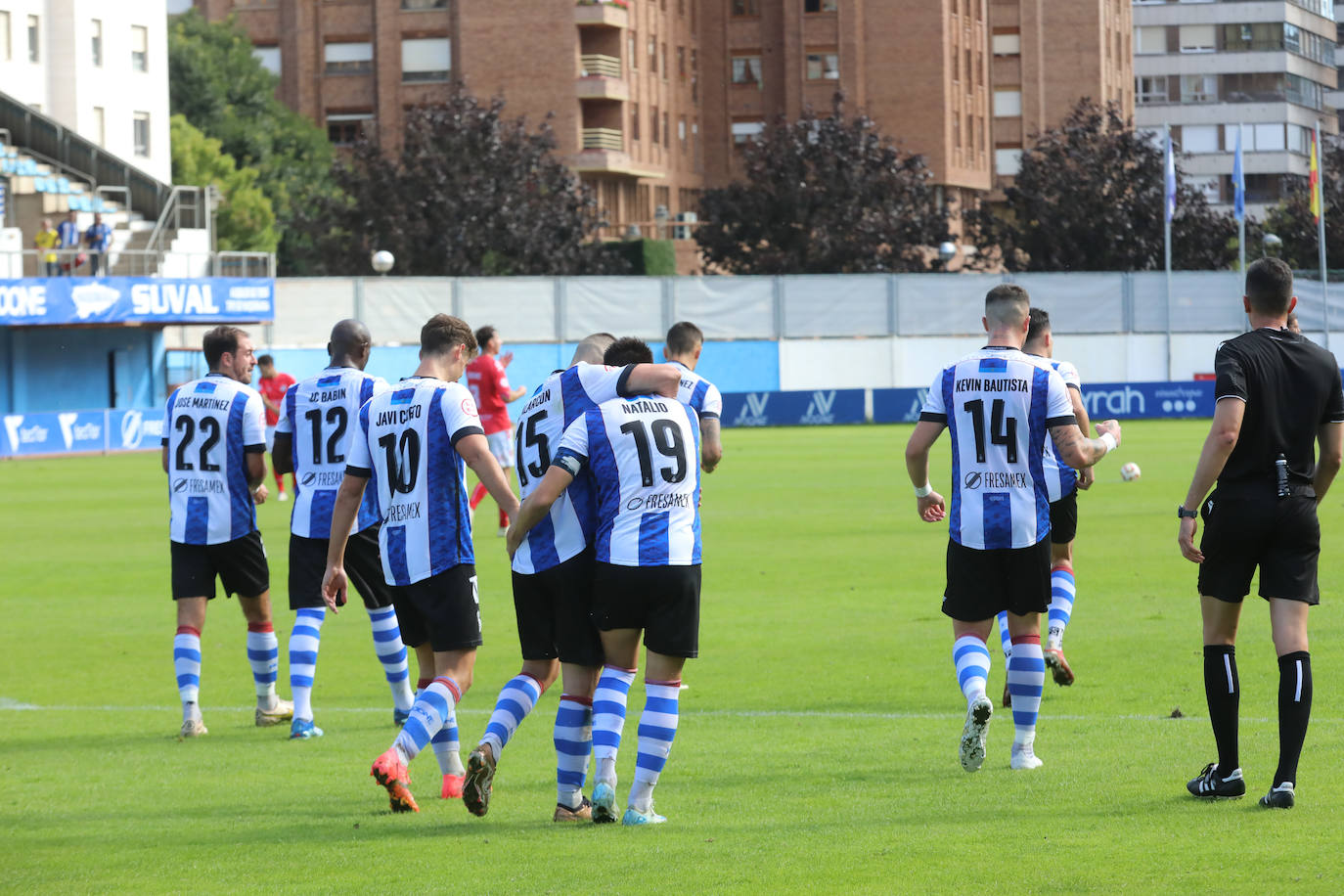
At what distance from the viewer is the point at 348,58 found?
88.7 m

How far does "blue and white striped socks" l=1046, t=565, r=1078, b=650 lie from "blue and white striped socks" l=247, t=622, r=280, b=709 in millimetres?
4432

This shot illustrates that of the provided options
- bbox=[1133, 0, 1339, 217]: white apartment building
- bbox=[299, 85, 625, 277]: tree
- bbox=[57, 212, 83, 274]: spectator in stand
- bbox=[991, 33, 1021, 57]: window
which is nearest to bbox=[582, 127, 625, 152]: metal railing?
bbox=[299, 85, 625, 277]: tree

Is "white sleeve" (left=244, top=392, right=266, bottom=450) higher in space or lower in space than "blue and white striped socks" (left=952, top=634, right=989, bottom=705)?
higher

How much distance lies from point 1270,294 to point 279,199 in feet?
281

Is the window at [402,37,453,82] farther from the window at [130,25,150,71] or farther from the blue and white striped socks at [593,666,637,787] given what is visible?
the blue and white striped socks at [593,666,637,787]

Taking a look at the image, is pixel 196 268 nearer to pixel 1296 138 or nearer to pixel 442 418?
pixel 442 418

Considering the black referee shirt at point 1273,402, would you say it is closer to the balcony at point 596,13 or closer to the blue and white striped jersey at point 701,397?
the blue and white striped jersey at point 701,397

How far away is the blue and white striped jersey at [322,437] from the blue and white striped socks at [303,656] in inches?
19.5

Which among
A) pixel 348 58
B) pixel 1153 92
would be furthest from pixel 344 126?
pixel 1153 92

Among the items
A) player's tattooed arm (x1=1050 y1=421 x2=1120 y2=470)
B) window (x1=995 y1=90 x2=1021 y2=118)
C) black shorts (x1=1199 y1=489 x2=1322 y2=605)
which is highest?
window (x1=995 y1=90 x2=1021 y2=118)

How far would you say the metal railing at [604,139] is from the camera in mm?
82688

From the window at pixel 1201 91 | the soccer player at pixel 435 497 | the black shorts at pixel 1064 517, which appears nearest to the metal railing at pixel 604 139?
the window at pixel 1201 91

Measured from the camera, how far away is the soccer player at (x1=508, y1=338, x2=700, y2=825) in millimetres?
7340

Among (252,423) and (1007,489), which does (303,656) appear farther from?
(1007,489)
